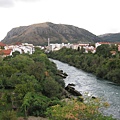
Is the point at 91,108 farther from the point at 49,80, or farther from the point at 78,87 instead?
the point at 78,87

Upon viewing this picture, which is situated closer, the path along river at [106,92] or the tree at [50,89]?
the path along river at [106,92]

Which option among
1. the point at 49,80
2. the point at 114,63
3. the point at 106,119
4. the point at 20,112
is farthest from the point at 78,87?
the point at 106,119

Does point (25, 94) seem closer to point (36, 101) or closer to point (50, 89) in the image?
point (36, 101)

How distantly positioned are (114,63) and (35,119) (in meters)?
36.7

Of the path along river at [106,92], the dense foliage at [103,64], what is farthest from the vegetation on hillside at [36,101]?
the dense foliage at [103,64]

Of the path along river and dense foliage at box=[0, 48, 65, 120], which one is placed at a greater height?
dense foliage at box=[0, 48, 65, 120]

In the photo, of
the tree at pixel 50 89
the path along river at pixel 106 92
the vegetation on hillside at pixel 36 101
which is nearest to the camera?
the vegetation on hillside at pixel 36 101

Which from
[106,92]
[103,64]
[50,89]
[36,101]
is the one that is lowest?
[106,92]

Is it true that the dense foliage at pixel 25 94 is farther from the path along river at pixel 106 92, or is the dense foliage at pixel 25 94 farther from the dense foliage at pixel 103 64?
the dense foliage at pixel 103 64

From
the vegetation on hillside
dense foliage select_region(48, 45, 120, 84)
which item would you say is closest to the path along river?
the vegetation on hillside

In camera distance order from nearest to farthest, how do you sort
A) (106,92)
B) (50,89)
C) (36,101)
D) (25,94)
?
(36,101)
(25,94)
(50,89)
(106,92)

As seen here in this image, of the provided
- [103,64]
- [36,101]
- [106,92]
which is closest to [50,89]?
[36,101]

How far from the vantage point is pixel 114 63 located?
191ft

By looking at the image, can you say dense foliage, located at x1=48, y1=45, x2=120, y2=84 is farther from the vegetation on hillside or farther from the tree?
the tree
